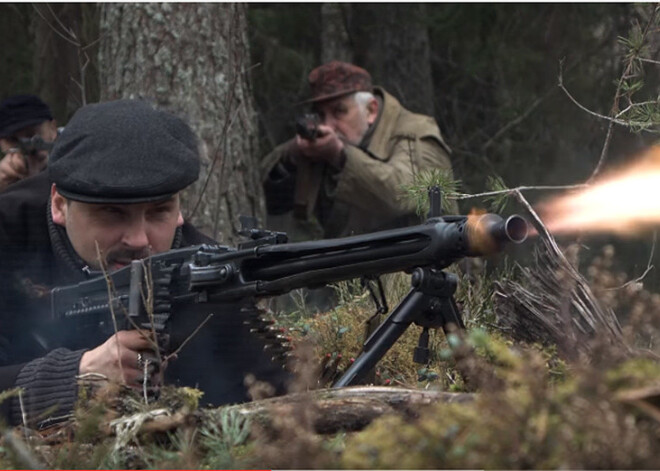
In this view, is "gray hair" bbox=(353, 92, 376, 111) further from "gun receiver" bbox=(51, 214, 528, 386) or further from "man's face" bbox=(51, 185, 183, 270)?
"gun receiver" bbox=(51, 214, 528, 386)

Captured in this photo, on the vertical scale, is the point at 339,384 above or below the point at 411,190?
below

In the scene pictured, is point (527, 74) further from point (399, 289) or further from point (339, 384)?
point (339, 384)

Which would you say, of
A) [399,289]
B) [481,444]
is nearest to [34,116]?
[399,289]

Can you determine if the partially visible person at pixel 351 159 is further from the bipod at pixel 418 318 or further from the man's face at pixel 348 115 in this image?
the bipod at pixel 418 318

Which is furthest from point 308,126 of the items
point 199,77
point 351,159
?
point 199,77

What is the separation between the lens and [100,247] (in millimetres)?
4305

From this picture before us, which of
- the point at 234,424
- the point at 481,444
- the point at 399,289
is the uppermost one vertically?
the point at 481,444

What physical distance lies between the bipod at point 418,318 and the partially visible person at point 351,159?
4154 millimetres

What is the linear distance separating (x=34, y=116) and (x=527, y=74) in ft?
19.1

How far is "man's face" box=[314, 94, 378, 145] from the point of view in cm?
862

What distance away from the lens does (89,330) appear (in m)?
4.24

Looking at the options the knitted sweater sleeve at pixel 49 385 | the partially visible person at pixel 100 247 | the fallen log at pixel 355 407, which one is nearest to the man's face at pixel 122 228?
the partially visible person at pixel 100 247

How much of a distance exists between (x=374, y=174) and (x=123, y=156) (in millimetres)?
3845

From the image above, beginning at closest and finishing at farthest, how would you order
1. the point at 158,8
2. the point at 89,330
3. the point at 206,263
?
the point at 206,263, the point at 89,330, the point at 158,8
